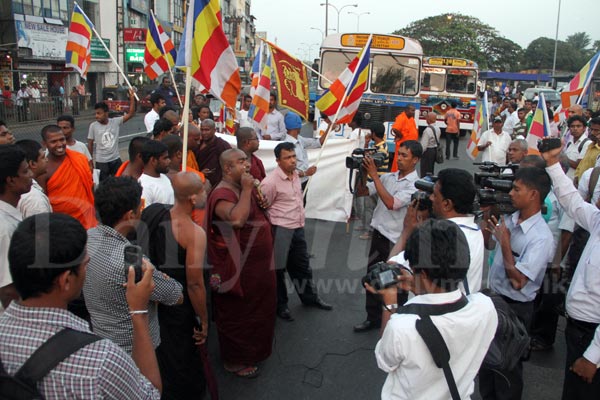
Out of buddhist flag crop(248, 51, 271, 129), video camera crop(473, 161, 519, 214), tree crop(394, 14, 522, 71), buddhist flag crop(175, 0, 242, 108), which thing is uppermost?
tree crop(394, 14, 522, 71)

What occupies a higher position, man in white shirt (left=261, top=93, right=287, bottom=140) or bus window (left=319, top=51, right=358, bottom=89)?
bus window (left=319, top=51, right=358, bottom=89)

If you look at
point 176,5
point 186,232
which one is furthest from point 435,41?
point 186,232

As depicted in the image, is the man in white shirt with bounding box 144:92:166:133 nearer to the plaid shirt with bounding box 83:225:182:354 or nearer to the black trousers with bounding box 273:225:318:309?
the black trousers with bounding box 273:225:318:309

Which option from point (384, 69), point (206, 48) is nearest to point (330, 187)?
point (206, 48)

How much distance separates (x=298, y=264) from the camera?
4898 millimetres

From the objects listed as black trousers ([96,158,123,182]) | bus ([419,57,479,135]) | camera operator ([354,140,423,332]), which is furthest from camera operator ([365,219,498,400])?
bus ([419,57,479,135])

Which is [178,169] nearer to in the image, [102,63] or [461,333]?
[461,333]

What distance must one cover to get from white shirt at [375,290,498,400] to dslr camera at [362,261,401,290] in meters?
0.16

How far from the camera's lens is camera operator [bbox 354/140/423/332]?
401cm

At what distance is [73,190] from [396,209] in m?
2.71

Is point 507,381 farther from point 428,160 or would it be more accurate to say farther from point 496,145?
point 428,160

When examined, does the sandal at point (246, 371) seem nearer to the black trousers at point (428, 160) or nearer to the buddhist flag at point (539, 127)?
the buddhist flag at point (539, 127)

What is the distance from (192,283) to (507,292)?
6.53 feet

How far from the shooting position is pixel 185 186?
297 cm
